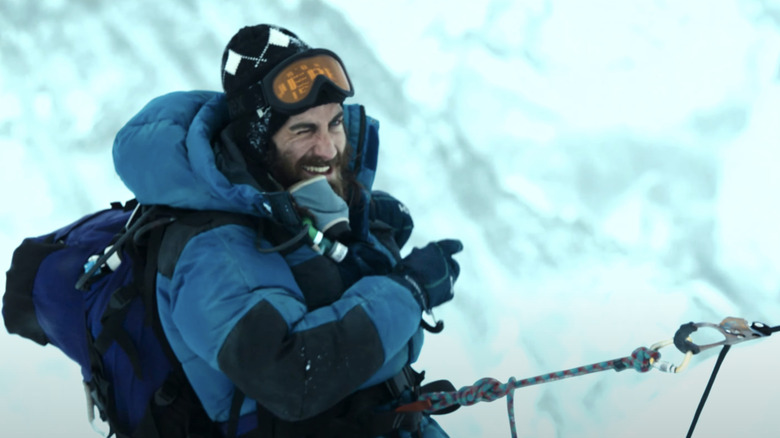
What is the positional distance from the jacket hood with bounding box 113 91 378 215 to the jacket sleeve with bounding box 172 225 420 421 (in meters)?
0.09

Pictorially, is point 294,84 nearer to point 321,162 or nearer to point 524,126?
point 321,162

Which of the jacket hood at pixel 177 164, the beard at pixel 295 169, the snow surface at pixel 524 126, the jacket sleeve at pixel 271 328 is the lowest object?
the jacket sleeve at pixel 271 328

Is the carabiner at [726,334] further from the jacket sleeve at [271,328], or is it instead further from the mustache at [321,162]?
the mustache at [321,162]

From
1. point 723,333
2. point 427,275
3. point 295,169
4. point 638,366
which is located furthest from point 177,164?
point 723,333

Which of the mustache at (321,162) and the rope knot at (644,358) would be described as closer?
the rope knot at (644,358)

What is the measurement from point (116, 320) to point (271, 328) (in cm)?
44

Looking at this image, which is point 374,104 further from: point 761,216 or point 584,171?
point 761,216

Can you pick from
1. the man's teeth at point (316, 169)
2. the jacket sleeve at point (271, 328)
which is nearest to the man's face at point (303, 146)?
the man's teeth at point (316, 169)

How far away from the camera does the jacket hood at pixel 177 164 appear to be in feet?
5.41

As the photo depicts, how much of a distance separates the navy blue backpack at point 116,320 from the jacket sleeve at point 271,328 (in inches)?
6.7

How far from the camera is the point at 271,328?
148cm

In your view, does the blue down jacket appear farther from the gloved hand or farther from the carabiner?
the carabiner

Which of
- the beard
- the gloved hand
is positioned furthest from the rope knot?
the beard

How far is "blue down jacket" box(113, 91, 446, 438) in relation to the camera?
1.49 meters
